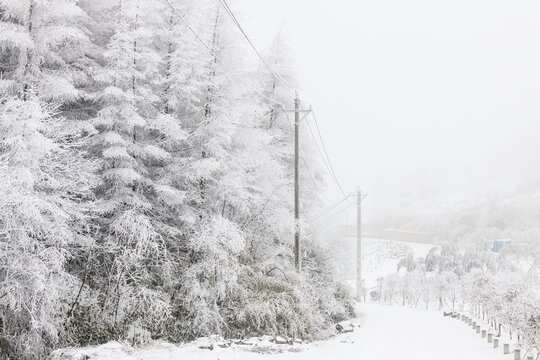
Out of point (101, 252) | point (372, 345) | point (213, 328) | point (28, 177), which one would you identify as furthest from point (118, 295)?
point (372, 345)

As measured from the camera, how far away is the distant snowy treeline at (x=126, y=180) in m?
11.4

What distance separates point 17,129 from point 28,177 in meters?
1.53

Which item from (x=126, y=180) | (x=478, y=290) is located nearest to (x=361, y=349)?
(x=126, y=180)

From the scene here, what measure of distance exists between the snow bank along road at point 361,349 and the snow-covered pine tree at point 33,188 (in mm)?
1520

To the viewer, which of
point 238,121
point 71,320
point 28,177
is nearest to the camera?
point 28,177

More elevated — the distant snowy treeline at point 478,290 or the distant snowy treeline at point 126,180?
the distant snowy treeline at point 126,180

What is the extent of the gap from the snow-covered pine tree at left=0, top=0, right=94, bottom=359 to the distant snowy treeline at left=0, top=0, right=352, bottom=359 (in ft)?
0.16

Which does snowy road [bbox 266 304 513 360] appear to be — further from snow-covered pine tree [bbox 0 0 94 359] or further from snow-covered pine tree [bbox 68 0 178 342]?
snow-covered pine tree [bbox 0 0 94 359]

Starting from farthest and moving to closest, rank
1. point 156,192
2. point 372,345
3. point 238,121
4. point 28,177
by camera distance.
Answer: point 238,121
point 372,345
point 156,192
point 28,177

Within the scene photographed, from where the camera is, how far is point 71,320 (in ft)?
40.5

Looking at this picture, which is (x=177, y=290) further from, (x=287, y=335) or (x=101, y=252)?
(x=287, y=335)

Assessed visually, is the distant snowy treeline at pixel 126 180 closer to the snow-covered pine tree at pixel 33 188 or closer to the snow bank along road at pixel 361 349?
the snow-covered pine tree at pixel 33 188

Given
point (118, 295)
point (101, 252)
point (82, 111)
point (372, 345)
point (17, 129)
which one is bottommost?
point (372, 345)

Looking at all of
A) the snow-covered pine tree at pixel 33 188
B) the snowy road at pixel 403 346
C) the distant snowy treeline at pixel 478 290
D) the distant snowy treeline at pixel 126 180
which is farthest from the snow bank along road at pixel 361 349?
the distant snowy treeline at pixel 478 290
